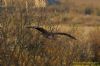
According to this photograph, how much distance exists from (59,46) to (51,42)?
A: 0.22m

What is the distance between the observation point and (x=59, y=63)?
1349 centimetres

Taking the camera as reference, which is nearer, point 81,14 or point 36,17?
point 36,17

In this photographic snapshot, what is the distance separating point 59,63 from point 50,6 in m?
1.55

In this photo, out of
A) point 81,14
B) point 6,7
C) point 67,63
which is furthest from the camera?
point 81,14

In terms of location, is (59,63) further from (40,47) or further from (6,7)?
(6,7)

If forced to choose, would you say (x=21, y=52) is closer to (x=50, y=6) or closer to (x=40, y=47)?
(x=40, y=47)

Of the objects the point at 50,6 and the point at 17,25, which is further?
the point at 50,6

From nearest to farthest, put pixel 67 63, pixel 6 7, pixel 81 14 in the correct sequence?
1. pixel 6 7
2. pixel 67 63
3. pixel 81 14

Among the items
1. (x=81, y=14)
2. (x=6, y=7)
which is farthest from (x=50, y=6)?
(x=81, y=14)

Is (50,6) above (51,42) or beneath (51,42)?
above

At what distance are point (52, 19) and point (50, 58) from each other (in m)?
1.00

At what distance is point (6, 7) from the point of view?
12.8 metres

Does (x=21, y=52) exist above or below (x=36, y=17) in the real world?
below

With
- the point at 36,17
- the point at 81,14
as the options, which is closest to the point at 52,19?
the point at 36,17
